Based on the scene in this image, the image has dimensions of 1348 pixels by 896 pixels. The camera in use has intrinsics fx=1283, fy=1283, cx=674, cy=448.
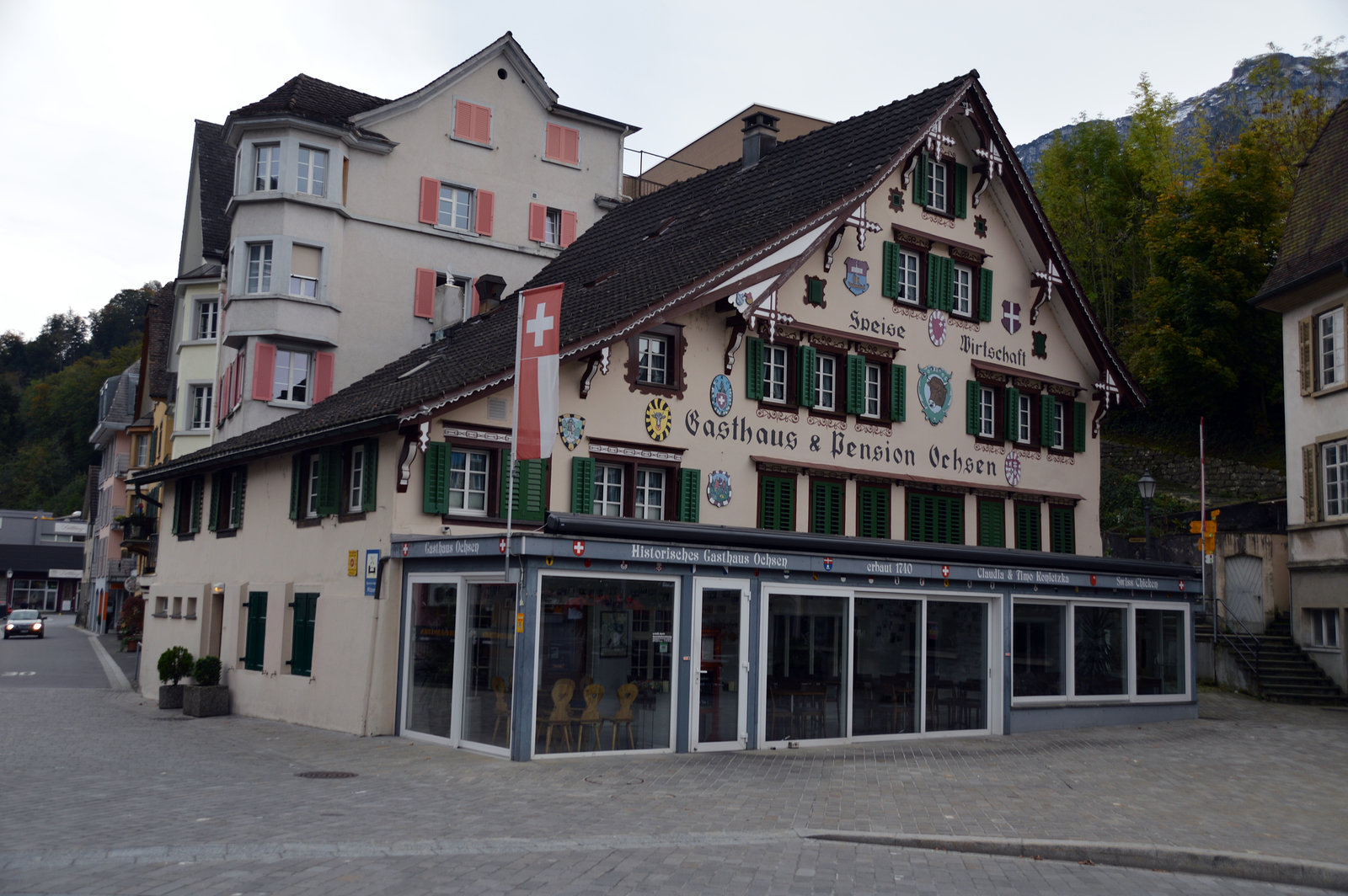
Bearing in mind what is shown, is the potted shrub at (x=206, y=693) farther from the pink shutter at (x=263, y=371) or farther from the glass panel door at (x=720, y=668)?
the glass panel door at (x=720, y=668)

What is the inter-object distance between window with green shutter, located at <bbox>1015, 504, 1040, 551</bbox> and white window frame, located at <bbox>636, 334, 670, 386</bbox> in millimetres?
8984

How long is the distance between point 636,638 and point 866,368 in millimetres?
9560

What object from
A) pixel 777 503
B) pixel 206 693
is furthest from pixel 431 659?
pixel 206 693

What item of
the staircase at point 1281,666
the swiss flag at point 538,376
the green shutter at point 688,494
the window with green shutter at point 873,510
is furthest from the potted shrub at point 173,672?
the staircase at point 1281,666

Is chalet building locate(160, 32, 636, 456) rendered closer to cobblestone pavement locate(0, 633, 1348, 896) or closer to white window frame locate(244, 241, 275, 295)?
white window frame locate(244, 241, 275, 295)

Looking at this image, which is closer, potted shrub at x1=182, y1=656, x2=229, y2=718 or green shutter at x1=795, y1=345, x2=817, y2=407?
green shutter at x1=795, y1=345, x2=817, y2=407

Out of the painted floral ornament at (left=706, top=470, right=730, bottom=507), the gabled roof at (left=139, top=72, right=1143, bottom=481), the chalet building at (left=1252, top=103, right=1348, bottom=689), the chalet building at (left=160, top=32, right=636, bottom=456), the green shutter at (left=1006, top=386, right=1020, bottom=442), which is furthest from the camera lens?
the chalet building at (left=1252, top=103, right=1348, bottom=689)

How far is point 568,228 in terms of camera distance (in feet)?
107

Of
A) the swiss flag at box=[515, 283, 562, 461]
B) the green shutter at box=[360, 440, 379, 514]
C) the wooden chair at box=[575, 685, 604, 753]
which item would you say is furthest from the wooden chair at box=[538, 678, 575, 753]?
the green shutter at box=[360, 440, 379, 514]

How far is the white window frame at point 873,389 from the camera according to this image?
23.9 metres

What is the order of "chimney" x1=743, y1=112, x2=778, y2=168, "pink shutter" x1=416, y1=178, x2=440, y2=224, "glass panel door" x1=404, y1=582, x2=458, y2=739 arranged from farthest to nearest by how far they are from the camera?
"pink shutter" x1=416, y1=178, x2=440, y2=224 → "chimney" x1=743, y1=112, x2=778, y2=168 → "glass panel door" x1=404, y1=582, x2=458, y2=739

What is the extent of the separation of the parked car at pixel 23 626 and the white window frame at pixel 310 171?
4011cm

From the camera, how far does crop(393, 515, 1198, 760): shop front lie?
1566cm

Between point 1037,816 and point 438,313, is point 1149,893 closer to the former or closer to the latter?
point 1037,816
